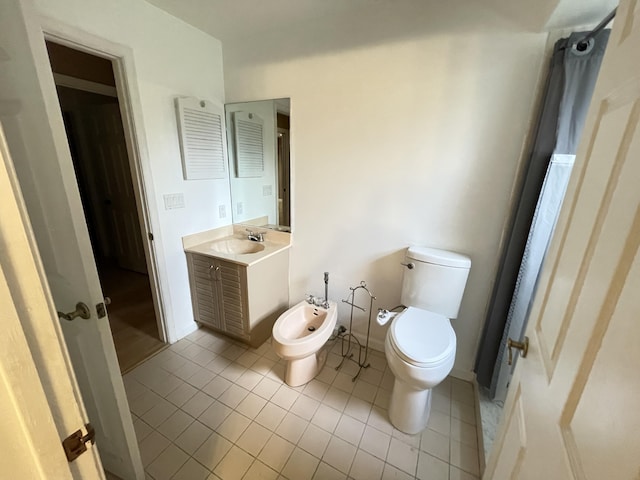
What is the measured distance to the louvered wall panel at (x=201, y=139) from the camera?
6.31 feet

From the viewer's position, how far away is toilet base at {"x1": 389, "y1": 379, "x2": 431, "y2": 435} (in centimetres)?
145

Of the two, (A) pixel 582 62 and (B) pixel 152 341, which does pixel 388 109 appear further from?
(B) pixel 152 341

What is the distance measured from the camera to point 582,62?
116 cm

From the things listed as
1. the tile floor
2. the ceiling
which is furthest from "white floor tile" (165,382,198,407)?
the ceiling

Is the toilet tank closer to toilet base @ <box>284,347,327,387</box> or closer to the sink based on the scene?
toilet base @ <box>284,347,327,387</box>

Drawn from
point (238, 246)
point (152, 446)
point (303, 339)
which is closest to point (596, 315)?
point (303, 339)

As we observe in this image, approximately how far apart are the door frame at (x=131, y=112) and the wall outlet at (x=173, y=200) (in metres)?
0.09

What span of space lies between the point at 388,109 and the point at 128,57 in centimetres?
159

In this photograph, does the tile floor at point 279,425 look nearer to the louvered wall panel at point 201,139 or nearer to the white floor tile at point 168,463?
the white floor tile at point 168,463

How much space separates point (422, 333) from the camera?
4.76ft

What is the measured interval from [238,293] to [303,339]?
2.07ft

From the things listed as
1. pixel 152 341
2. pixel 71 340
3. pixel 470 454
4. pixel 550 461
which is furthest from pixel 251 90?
pixel 470 454

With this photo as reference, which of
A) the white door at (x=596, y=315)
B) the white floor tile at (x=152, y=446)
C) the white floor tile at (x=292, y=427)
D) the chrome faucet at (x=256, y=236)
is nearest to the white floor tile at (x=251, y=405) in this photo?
the white floor tile at (x=292, y=427)

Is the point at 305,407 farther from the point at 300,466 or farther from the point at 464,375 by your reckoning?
the point at 464,375
